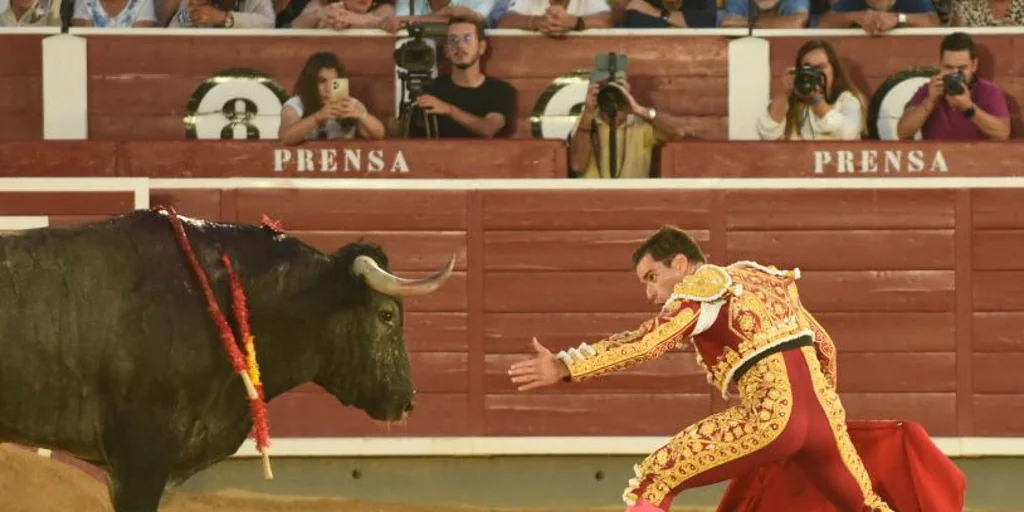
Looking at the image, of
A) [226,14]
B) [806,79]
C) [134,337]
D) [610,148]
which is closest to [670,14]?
[610,148]

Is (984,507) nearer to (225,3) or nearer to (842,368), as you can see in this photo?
(842,368)

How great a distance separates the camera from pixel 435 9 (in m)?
11.8

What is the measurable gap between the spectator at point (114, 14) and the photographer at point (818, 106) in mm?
2964

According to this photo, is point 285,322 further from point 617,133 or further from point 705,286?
point 617,133

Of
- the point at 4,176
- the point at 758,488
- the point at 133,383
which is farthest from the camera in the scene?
the point at 4,176

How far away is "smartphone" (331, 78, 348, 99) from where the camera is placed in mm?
10953

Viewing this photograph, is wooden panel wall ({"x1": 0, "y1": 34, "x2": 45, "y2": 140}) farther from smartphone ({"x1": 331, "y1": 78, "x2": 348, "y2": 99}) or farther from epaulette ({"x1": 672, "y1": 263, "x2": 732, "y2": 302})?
epaulette ({"x1": 672, "y1": 263, "x2": 732, "y2": 302})

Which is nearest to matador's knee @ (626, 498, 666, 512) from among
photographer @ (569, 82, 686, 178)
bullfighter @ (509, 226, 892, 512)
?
bullfighter @ (509, 226, 892, 512)

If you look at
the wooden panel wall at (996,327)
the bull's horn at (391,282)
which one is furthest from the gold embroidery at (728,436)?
the wooden panel wall at (996,327)

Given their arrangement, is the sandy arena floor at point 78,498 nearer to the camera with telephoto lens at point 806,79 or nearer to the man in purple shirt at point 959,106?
the camera with telephoto lens at point 806,79

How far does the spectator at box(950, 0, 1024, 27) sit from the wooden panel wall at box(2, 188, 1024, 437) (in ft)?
2.97

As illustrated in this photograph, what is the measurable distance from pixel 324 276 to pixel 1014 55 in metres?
4.79

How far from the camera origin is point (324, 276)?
8.11m

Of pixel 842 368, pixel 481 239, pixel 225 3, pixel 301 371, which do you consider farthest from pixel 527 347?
pixel 301 371
